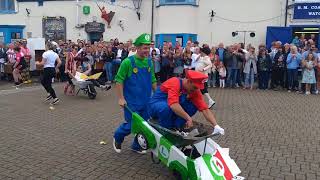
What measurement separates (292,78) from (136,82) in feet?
31.7

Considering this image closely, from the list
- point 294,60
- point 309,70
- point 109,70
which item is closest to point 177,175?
point 309,70

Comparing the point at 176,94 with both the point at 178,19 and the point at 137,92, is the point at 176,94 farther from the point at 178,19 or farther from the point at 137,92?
the point at 178,19

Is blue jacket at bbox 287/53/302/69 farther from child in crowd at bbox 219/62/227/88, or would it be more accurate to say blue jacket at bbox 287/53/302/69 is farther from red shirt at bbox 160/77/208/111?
red shirt at bbox 160/77/208/111

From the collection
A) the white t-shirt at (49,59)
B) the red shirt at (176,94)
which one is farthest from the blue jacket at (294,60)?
the red shirt at (176,94)

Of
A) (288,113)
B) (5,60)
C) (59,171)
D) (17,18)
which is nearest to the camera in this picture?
(59,171)

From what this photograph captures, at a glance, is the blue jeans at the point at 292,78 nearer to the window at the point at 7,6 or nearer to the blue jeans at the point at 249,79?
the blue jeans at the point at 249,79

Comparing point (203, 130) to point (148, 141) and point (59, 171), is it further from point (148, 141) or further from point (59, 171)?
point (59, 171)

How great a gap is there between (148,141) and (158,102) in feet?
1.72

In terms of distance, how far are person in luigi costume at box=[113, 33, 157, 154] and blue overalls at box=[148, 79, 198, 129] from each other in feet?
1.69

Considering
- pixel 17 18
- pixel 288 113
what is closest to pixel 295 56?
pixel 288 113

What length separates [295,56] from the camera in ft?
44.5

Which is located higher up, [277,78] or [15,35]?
[15,35]

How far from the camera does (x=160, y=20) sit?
19188 mm

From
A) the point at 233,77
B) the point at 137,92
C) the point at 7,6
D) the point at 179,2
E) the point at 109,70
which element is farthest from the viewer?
the point at 7,6
